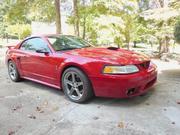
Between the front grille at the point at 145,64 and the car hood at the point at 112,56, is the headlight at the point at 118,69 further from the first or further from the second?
the front grille at the point at 145,64

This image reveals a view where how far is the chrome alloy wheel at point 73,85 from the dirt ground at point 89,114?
162mm

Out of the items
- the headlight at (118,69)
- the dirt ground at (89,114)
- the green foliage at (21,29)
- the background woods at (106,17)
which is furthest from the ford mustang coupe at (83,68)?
the green foliage at (21,29)

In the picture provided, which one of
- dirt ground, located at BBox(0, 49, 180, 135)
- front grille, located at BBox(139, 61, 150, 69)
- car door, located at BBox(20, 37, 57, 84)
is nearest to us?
dirt ground, located at BBox(0, 49, 180, 135)

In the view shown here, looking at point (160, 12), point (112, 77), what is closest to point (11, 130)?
point (112, 77)

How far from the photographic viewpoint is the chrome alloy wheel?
4244mm

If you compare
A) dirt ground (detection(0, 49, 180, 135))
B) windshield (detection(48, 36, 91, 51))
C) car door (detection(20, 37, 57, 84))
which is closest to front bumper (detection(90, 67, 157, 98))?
dirt ground (detection(0, 49, 180, 135))

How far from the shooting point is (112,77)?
3.82 m

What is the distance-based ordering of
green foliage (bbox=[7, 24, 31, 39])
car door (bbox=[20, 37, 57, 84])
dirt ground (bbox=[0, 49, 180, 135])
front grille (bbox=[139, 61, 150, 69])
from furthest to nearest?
green foliage (bbox=[7, 24, 31, 39]) → car door (bbox=[20, 37, 57, 84]) → front grille (bbox=[139, 61, 150, 69]) → dirt ground (bbox=[0, 49, 180, 135])

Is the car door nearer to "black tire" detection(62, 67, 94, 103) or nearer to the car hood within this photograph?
"black tire" detection(62, 67, 94, 103)

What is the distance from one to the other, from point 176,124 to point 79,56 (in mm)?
1923

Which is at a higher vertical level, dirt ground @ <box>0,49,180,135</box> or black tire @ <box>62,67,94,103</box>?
black tire @ <box>62,67,94,103</box>

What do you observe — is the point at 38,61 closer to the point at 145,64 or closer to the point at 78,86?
the point at 78,86

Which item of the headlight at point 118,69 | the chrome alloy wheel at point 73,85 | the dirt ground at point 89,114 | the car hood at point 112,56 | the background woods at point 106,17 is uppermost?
the background woods at point 106,17

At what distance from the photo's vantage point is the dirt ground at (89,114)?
3.21 meters
